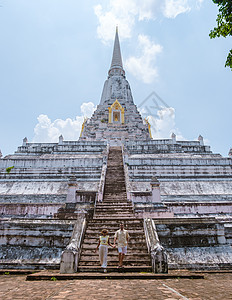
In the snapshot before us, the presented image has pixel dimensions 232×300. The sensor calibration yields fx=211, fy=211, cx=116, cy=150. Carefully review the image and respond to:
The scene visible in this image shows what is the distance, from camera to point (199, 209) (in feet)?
43.3

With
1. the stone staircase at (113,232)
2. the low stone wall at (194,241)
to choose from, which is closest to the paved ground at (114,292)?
the stone staircase at (113,232)

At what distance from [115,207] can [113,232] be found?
298 cm

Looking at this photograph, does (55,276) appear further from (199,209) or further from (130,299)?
(199,209)

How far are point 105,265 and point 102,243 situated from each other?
2.12ft

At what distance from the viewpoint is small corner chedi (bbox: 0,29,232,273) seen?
23.6 ft

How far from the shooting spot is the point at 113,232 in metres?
8.59

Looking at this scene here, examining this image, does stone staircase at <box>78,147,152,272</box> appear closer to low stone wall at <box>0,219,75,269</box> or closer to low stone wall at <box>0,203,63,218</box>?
low stone wall at <box>0,219,75,269</box>

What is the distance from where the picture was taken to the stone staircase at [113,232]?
675 centimetres

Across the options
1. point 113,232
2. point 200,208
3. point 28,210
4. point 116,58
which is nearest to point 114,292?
point 113,232

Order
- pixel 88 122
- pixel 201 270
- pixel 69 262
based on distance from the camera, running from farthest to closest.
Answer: pixel 88 122 < pixel 201 270 < pixel 69 262

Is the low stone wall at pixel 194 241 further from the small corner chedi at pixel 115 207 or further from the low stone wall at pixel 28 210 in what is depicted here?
the low stone wall at pixel 28 210

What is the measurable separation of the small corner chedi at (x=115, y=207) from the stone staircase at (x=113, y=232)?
32 millimetres

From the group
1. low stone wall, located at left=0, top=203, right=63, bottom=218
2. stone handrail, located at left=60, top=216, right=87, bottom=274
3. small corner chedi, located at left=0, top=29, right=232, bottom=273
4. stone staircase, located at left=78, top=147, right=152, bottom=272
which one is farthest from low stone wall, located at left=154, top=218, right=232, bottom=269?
low stone wall, located at left=0, top=203, right=63, bottom=218

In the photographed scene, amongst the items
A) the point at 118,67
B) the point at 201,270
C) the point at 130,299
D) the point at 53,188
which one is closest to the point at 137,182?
the point at 53,188
